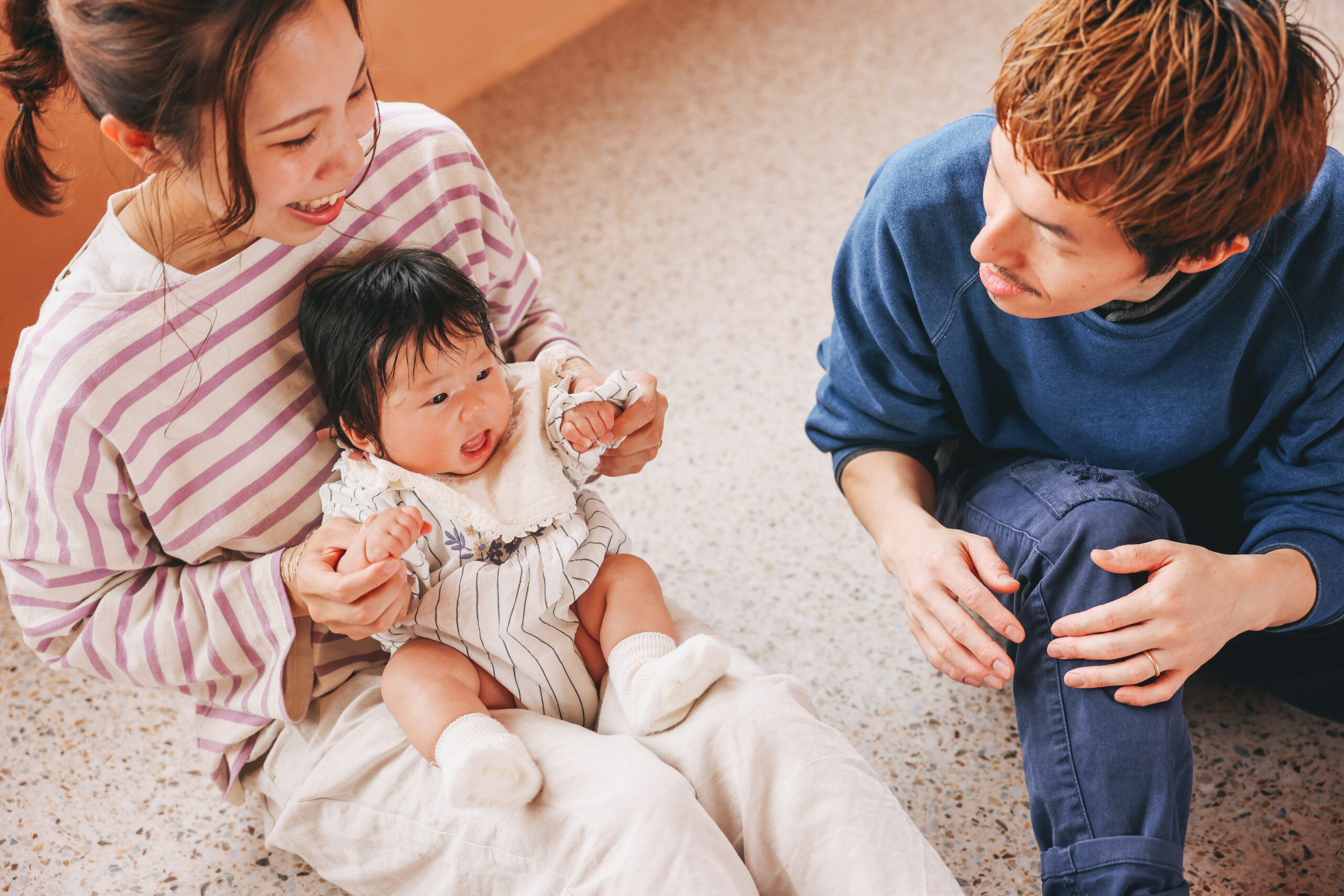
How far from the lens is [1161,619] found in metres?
0.93

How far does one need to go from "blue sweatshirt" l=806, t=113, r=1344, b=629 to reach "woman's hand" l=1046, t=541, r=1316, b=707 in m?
0.10

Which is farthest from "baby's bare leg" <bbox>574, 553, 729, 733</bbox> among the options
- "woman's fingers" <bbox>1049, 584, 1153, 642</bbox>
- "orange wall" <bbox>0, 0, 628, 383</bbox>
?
"orange wall" <bbox>0, 0, 628, 383</bbox>

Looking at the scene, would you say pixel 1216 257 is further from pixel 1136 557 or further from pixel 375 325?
pixel 375 325

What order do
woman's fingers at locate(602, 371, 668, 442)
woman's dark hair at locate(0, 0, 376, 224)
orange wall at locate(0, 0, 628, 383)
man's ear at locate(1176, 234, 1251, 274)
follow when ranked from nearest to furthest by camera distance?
woman's dark hair at locate(0, 0, 376, 224), man's ear at locate(1176, 234, 1251, 274), woman's fingers at locate(602, 371, 668, 442), orange wall at locate(0, 0, 628, 383)

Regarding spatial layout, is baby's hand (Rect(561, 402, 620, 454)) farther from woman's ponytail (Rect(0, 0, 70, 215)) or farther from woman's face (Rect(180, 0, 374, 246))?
woman's ponytail (Rect(0, 0, 70, 215))

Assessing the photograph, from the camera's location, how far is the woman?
80cm

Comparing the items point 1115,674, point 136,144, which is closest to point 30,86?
point 136,144

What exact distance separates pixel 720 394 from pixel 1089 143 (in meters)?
0.99

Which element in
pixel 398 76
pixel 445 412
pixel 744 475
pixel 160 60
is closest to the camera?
pixel 160 60

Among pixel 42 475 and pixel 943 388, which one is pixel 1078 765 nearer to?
pixel 943 388

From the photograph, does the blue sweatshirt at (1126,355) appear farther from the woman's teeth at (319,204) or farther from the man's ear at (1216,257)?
the woman's teeth at (319,204)

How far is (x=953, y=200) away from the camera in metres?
1.02

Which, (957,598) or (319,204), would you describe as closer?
(319,204)

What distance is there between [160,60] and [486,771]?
586 millimetres
